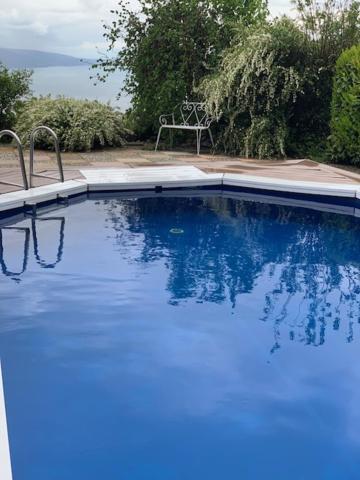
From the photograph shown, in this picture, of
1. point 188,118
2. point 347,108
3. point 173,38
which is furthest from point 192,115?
point 347,108

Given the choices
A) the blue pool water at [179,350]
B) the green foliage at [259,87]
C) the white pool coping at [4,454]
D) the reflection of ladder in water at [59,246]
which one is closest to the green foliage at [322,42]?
the green foliage at [259,87]

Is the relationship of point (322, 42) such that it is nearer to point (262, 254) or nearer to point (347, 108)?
point (347, 108)

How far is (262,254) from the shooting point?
498cm

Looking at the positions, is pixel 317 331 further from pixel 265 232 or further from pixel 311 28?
pixel 311 28

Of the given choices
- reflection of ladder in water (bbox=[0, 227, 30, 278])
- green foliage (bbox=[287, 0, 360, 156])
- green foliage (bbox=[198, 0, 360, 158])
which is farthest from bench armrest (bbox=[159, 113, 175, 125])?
reflection of ladder in water (bbox=[0, 227, 30, 278])

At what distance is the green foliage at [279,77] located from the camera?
8.03 m

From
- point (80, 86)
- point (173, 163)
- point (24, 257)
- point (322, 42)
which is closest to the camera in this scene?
point (24, 257)

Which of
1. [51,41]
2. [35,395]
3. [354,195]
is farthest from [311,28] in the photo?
[51,41]

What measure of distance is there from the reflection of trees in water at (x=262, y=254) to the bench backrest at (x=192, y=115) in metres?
2.53

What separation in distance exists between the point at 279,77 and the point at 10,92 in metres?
4.54

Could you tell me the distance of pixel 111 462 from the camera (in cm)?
238

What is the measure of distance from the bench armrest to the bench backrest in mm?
99

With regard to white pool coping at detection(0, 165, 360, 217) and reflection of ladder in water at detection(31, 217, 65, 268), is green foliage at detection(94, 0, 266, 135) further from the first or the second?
reflection of ladder in water at detection(31, 217, 65, 268)

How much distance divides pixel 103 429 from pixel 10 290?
1784mm
